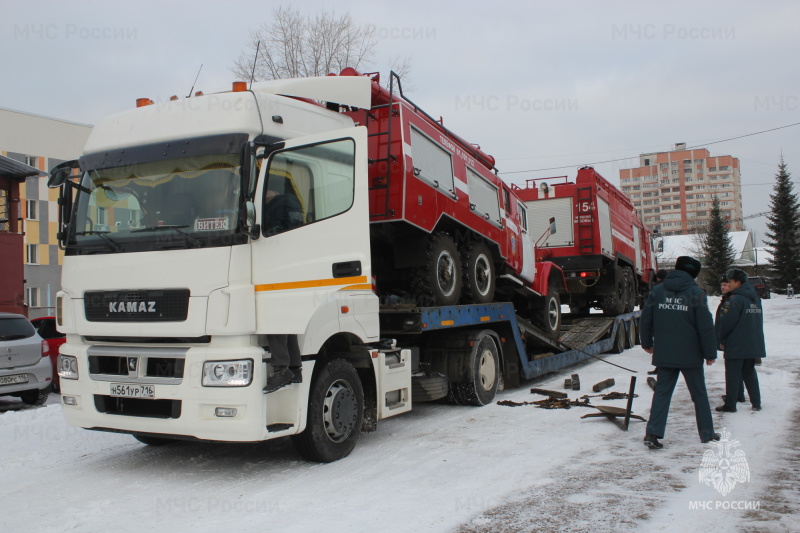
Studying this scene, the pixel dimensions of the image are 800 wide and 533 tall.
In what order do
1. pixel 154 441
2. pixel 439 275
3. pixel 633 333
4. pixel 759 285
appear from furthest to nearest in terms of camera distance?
pixel 759 285, pixel 633 333, pixel 439 275, pixel 154 441

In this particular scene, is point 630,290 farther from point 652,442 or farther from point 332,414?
point 332,414

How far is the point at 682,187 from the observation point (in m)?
111

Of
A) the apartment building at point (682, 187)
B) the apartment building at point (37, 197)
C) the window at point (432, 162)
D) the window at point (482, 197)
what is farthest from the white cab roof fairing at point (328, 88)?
the apartment building at point (682, 187)

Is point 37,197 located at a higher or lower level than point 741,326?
higher

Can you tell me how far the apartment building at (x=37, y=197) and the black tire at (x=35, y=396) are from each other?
22.7 metres

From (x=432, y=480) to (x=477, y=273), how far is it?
448 cm

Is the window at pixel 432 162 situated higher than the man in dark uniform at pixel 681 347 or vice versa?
the window at pixel 432 162

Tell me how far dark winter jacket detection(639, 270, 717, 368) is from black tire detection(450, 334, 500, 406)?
2.69 m

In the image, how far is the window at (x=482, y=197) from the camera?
9.15 m

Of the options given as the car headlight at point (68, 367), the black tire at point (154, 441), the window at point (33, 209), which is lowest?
the black tire at point (154, 441)

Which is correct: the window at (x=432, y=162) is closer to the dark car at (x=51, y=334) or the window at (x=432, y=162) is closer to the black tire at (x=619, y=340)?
the dark car at (x=51, y=334)

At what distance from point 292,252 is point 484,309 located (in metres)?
4.03

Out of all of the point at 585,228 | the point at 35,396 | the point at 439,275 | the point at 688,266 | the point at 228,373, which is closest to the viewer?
the point at 228,373

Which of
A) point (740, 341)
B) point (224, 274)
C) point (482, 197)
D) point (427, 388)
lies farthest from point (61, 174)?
point (740, 341)
